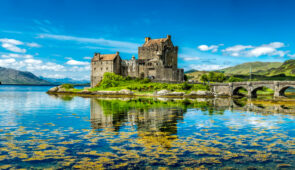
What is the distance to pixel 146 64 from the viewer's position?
9125 cm

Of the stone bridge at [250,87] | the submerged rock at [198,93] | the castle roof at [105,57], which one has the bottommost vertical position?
the submerged rock at [198,93]

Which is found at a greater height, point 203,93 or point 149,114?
point 203,93

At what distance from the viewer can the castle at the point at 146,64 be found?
3504 inches

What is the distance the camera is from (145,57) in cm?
9538

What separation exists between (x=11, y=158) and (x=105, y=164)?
5.20m

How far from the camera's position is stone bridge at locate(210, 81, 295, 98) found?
68.1m

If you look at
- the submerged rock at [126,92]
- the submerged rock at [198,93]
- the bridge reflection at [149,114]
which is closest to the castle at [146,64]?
the submerged rock at [126,92]

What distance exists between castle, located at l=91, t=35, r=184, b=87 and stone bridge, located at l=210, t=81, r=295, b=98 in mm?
16722

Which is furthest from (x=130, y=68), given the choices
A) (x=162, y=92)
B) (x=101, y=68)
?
(x=162, y=92)

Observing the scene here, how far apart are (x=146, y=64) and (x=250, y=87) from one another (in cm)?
3869

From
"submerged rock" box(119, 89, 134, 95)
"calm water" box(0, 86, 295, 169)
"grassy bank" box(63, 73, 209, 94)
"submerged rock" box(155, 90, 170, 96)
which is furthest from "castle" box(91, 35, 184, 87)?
"calm water" box(0, 86, 295, 169)

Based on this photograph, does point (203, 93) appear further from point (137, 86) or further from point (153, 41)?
point (153, 41)

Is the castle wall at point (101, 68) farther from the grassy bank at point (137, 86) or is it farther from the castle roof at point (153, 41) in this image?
the castle roof at point (153, 41)

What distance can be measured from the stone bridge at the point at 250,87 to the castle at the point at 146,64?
16722 millimetres
